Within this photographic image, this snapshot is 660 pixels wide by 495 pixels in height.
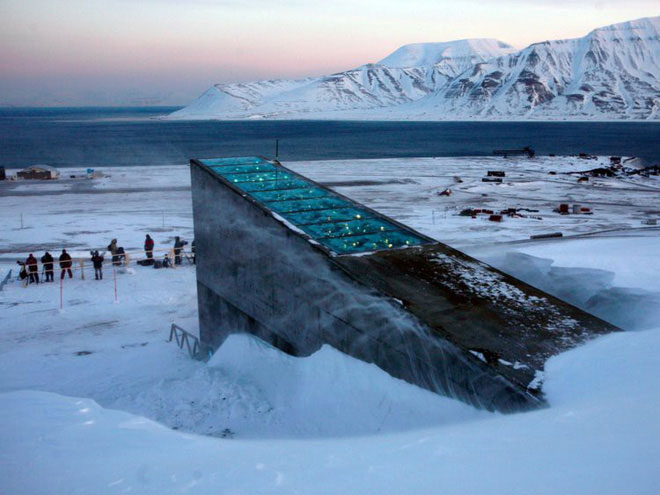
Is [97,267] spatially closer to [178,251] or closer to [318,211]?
[178,251]

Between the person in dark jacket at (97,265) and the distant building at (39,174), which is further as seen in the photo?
the distant building at (39,174)

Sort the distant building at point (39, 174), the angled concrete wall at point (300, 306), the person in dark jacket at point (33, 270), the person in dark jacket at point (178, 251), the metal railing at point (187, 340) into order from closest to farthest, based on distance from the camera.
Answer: the angled concrete wall at point (300, 306) → the metal railing at point (187, 340) → the person in dark jacket at point (33, 270) → the person in dark jacket at point (178, 251) → the distant building at point (39, 174)

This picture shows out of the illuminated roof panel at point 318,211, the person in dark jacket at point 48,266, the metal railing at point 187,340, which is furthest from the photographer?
the person in dark jacket at point 48,266

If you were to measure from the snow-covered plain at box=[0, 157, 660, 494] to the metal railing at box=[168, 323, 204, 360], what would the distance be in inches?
11.9

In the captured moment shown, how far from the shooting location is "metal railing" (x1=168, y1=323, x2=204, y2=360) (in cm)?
1371

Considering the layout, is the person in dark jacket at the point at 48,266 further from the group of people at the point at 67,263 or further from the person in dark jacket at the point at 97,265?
the person in dark jacket at the point at 97,265

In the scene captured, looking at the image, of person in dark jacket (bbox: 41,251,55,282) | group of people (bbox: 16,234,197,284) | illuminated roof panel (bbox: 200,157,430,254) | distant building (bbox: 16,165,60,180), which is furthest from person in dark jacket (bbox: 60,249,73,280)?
Result: distant building (bbox: 16,165,60,180)

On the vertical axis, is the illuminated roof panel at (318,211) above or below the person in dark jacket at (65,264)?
above

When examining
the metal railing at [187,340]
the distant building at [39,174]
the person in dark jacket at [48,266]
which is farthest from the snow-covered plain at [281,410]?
the distant building at [39,174]

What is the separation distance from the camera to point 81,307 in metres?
17.0

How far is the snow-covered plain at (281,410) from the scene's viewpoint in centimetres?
499

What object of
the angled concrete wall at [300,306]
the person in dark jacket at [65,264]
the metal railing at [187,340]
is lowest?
the metal railing at [187,340]

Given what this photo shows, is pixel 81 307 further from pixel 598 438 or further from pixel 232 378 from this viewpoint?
pixel 598 438

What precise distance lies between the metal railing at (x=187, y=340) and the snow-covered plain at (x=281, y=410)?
0.99 feet
